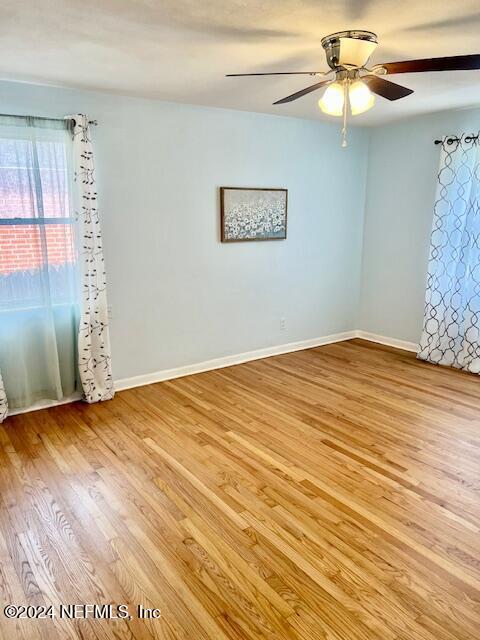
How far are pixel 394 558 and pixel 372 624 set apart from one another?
39 centimetres

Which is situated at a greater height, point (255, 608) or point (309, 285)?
point (309, 285)

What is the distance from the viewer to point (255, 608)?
1738 millimetres

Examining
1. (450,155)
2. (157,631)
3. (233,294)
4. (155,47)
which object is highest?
(155,47)

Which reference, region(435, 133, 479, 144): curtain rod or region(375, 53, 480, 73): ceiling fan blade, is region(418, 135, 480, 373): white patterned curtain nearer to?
region(435, 133, 479, 144): curtain rod

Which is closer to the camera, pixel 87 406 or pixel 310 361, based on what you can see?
pixel 87 406

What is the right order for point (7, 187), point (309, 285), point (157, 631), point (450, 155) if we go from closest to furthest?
point (157, 631) < point (7, 187) < point (450, 155) < point (309, 285)

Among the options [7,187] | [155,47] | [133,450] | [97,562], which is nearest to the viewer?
[97,562]

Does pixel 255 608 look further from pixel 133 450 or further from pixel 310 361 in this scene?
pixel 310 361

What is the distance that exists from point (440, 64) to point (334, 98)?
21.2 inches

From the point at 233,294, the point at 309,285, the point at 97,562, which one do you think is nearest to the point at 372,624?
the point at 97,562

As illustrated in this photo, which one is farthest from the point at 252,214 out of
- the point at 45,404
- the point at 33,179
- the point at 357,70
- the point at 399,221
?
the point at 45,404

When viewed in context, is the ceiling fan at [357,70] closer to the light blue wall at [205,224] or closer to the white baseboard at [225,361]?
the light blue wall at [205,224]

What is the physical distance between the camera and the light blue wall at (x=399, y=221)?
4668 millimetres

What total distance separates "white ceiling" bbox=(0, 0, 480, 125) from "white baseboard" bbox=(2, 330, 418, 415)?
7.88 feet
